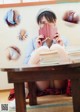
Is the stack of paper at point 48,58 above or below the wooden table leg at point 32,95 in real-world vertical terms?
above

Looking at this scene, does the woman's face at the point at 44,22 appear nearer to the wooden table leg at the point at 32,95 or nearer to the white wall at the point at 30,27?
the white wall at the point at 30,27

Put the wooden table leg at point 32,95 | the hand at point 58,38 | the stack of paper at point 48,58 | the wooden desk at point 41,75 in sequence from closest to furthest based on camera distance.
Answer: the wooden desk at point 41,75, the stack of paper at point 48,58, the wooden table leg at point 32,95, the hand at point 58,38

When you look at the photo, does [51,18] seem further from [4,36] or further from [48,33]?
[4,36]

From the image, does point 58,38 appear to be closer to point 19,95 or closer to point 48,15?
point 48,15

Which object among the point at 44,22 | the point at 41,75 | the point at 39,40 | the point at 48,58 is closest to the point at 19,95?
the point at 41,75

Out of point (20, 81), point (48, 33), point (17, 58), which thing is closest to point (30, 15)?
point (48, 33)

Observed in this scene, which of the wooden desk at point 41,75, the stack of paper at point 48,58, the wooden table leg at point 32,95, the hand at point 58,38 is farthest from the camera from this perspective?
the hand at point 58,38

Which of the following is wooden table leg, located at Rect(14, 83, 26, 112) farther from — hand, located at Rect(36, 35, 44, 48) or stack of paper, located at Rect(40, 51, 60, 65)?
hand, located at Rect(36, 35, 44, 48)

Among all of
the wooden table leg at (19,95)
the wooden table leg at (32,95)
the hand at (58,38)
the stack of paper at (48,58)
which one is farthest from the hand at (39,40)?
the wooden table leg at (19,95)

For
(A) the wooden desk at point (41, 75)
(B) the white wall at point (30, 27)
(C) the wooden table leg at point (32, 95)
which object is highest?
(B) the white wall at point (30, 27)

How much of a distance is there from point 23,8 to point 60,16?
61 centimetres

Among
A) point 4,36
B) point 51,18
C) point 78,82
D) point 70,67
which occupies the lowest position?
point 78,82

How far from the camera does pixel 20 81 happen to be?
1706mm

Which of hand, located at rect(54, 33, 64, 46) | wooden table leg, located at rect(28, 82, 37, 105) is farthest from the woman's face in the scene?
wooden table leg, located at rect(28, 82, 37, 105)
